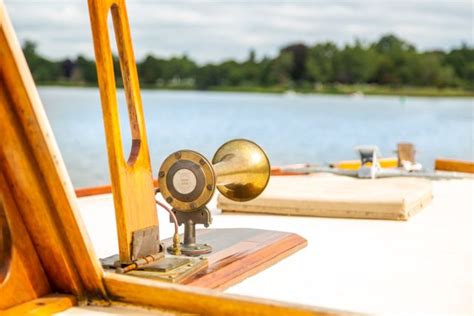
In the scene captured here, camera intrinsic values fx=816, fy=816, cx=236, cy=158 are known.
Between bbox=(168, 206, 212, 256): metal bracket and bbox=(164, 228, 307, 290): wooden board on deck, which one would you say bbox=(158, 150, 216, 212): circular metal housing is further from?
bbox=(164, 228, 307, 290): wooden board on deck

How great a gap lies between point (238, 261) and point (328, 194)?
53.5 inches

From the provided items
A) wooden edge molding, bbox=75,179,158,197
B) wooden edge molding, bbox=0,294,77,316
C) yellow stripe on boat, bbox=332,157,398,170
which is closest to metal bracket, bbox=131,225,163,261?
wooden edge molding, bbox=0,294,77,316

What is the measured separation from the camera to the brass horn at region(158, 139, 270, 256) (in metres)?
2.21

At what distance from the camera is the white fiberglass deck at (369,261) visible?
6.83 ft

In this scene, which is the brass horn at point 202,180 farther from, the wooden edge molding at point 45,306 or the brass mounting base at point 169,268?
the wooden edge molding at point 45,306

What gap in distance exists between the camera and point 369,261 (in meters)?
2.58

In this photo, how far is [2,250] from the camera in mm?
1857

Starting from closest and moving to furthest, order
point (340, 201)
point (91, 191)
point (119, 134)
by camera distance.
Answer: point (119, 134), point (340, 201), point (91, 191)

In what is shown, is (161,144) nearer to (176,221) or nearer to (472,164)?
(472,164)

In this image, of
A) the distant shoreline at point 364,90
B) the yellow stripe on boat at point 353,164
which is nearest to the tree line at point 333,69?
the distant shoreline at point 364,90

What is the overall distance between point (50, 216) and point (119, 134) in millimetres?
263

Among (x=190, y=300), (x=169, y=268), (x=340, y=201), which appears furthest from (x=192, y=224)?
(x=340, y=201)

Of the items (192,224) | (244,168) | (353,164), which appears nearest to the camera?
(192,224)

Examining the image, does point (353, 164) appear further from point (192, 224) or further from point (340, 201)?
point (192, 224)
